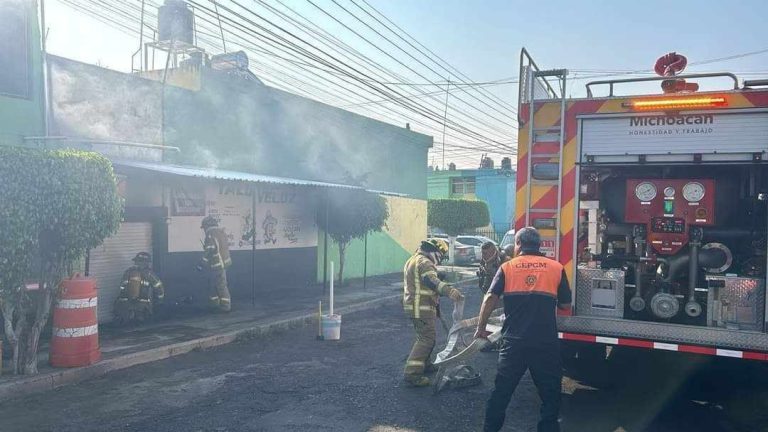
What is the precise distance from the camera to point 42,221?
5977 mm

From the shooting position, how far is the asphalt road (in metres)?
5.30

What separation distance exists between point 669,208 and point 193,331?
267 inches

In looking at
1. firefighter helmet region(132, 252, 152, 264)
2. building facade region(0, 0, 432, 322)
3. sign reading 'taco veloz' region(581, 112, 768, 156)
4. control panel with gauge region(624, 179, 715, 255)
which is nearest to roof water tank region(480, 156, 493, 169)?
building facade region(0, 0, 432, 322)

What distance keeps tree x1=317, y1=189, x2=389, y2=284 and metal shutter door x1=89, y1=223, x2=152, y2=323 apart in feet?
16.1

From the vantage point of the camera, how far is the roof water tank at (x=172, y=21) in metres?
13.0

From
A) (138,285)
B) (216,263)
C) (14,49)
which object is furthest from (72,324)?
(14,49)

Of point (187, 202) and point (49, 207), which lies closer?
point (49, 207)

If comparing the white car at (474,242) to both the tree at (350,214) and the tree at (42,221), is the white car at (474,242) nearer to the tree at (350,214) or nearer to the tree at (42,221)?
the tree at (350,214)

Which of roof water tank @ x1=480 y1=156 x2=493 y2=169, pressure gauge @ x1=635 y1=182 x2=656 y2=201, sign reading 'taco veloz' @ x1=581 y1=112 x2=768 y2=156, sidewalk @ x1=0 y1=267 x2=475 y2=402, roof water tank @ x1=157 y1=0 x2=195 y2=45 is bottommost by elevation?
sidewalk @ x1=0 y1=267 x2=475 y2=402

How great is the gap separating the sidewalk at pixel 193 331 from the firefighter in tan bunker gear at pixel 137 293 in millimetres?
272

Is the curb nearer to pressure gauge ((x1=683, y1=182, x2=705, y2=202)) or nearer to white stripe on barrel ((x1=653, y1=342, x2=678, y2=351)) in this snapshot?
white stripe on barrel ((x1=653, y1=342, x2=678, y2=351))

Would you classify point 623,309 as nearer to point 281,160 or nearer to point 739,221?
point 739,221

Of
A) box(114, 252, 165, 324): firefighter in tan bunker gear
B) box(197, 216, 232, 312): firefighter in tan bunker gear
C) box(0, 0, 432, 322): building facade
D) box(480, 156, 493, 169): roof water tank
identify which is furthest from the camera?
box(480, 156, 493, 169): roof water tank

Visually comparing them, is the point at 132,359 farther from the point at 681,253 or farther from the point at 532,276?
the point at 681,253
